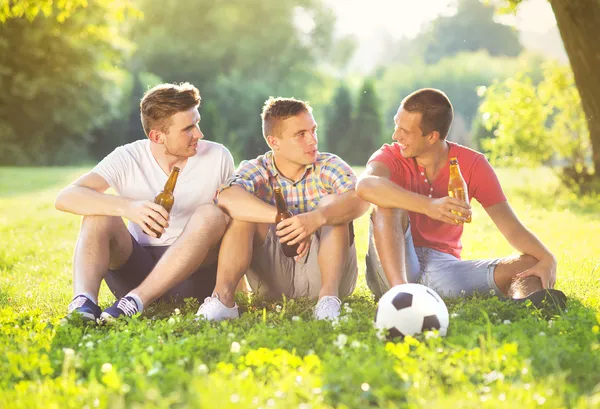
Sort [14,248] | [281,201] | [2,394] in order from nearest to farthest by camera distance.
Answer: [2,394] < [281,201] < [14,248]

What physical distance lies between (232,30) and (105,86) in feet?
41.2

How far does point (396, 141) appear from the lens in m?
5.66

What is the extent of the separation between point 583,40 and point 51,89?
1107 inches

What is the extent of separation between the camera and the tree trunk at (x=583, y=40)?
8.92m

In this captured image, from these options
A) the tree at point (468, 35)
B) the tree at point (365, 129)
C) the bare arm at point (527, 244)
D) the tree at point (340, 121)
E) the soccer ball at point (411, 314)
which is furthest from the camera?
the tree at point (468, 35)

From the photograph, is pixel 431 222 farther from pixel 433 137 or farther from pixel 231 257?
pixel 231 257

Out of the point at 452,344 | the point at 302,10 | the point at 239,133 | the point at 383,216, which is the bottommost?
the point at 239,133

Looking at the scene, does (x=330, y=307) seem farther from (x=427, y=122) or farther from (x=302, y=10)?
(x=302, y=10)

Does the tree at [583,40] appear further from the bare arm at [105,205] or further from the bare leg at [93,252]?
the bare leg at [93,252]

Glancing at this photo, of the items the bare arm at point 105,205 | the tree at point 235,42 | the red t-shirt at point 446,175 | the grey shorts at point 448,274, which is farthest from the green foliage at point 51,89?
the grey shorts at point 448,274

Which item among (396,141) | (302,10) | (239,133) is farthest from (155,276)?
(302,10)

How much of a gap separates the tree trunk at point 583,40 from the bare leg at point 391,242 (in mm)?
5058

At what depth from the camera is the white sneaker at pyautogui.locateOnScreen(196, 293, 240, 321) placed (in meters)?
5.02

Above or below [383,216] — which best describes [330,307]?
below
